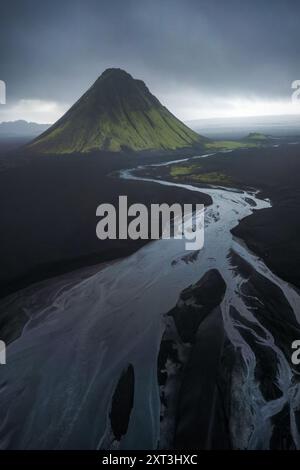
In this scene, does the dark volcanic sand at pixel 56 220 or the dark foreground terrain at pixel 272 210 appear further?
the dark foreground terrain at pixel 272 210

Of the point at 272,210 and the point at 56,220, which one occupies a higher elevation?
the point at 272,210

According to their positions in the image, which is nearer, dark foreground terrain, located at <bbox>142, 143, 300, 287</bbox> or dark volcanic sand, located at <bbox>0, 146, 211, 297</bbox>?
dark volcanic sand, located at <bbox>0, 146, 211, 297</bbox>

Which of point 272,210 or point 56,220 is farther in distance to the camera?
point 272,210

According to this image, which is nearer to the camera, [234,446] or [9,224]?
[234,446]

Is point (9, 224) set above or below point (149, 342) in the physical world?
above

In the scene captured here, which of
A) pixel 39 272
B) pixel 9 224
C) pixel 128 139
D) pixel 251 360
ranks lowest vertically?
pixel 251 360

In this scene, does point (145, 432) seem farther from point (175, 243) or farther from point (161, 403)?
point (175, 243)
